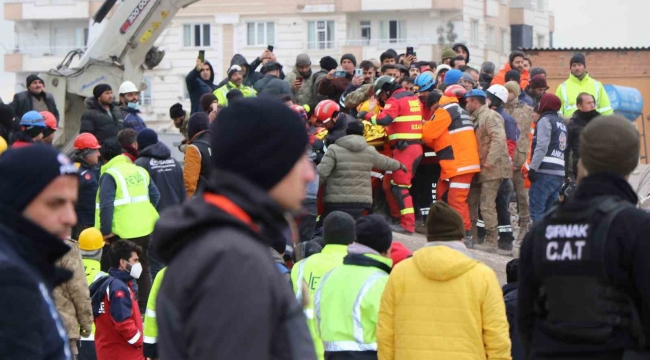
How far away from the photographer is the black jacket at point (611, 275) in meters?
4.86

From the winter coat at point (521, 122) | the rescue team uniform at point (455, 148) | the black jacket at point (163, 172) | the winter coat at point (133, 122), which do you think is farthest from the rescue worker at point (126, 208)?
the winter coat at point (521, 122)

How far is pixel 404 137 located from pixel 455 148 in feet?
2.11

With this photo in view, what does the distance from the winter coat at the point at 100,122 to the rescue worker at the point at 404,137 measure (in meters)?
3.27

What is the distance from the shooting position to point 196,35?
7169cm

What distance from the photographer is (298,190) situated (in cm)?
323

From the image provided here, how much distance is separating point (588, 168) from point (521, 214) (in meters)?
10.2

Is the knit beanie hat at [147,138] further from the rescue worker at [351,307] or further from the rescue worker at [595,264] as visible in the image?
the rescue worker at [595,264]

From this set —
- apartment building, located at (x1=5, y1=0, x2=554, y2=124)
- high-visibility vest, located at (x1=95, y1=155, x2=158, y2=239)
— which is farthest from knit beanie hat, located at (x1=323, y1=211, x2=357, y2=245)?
apartment building, located at (x1=5, y1=0, x2=554, y2=124)

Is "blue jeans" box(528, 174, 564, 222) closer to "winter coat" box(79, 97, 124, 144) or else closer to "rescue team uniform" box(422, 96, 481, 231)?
"rescue team uniform" box(422, 96, 481, 231)

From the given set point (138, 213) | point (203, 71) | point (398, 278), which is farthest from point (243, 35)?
point (398, 278)

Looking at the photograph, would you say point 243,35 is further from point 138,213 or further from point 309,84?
point 138,213

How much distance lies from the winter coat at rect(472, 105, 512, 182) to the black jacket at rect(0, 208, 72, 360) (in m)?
10.3

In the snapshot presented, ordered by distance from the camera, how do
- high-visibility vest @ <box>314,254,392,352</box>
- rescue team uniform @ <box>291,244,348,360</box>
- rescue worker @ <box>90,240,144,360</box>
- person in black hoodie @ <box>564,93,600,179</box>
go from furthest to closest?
person in black hoodie @ <box>564,93,600,179</box>, rescue worker @ <box>90,240,144,360</box>, rescue team uniform @ <box>291,244,348,360</box>, high-visibility vest @ <box>314,254,392,352</box>

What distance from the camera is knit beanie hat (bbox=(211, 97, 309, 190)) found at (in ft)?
10.3
